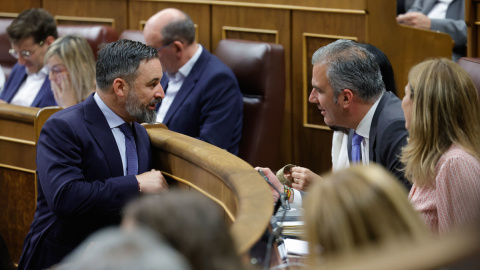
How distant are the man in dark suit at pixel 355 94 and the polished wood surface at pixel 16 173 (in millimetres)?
1320

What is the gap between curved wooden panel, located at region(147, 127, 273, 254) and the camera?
60.8 inches

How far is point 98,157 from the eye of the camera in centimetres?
242

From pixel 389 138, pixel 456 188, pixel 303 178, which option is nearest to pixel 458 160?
pixel 456 188

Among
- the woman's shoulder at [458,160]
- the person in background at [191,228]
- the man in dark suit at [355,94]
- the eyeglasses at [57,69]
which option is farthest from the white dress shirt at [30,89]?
the person in background at [191,228]

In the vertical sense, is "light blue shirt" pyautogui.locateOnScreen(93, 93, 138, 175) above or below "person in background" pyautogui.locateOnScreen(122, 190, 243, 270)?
below

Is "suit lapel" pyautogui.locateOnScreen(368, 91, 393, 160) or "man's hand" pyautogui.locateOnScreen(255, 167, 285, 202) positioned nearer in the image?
"man's hand" pyautogui.locateOnScreen(255, 167, 285, 202)

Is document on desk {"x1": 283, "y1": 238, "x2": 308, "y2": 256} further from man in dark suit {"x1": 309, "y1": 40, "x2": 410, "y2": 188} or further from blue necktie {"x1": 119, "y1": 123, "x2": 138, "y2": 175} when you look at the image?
blue necktie {"x1": 119, "y1": 123, "x2": 138, "y2": 175}

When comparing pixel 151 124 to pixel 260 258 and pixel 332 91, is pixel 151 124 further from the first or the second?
pixel 260 258

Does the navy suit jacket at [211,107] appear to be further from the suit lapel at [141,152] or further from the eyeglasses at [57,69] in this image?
the suit lapel at [141,152]

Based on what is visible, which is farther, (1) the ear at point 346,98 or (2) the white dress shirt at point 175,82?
(2) the white dress shirt at point 175,82

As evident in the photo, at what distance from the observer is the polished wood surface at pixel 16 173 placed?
3.29m

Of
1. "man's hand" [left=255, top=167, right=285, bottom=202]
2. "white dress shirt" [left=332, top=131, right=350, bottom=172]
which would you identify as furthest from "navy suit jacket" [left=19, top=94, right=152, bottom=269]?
"white dress shirt" [left=332, top=131, right=350, bottom=172]

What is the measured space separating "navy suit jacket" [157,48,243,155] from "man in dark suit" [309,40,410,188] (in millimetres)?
953

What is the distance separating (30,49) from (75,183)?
7.13 feet
